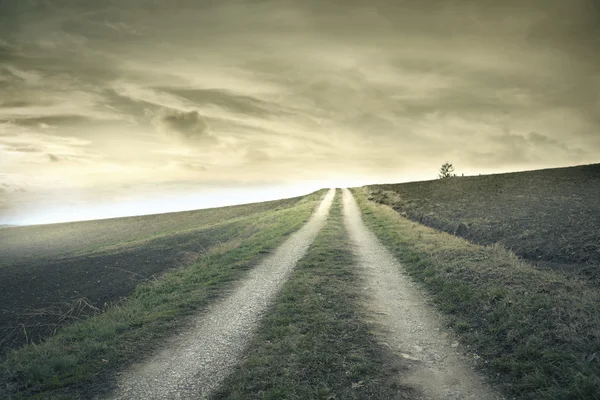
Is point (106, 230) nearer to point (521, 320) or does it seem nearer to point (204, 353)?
point (204, 353)

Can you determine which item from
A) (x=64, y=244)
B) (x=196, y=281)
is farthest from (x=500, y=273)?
(x=64, y=244)

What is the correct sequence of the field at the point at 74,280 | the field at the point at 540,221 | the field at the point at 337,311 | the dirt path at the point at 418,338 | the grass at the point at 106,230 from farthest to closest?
the grass at the point at 106,230 < the field at the point at 540,221 < the field at the point at 74,280 < the field at the point at 337,311 < the dirt path at the point at 418,338

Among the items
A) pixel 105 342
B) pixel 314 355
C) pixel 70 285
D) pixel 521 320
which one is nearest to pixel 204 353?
pixel 314 355

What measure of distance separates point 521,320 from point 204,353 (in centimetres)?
842

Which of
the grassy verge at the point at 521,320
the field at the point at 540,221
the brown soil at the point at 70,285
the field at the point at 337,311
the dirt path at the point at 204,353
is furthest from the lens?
the field at the point at 540,221

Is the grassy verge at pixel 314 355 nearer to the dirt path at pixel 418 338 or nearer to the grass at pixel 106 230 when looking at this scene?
the dirt path at pixel 418 338

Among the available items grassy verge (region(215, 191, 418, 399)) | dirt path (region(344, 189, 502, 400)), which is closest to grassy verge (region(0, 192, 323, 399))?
grassy verge (region(215, 191, 418, 399))

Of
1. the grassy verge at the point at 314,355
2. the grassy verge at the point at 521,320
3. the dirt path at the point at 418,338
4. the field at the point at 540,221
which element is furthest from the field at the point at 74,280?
the field at the point at 540,221

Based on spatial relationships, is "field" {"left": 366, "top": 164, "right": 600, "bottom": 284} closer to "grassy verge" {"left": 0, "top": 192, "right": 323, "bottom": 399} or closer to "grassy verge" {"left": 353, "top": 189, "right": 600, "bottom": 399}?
"grassy verge" {"left": 353, "top": 189, "right": 600, "bottom": 399}

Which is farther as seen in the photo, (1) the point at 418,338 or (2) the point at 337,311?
(2) the point at 337,311

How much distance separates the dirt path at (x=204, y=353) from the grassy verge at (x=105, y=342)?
0.68m

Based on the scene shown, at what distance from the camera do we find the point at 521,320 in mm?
8633

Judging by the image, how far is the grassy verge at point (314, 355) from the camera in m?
7.00

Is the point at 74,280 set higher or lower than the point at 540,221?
lower
